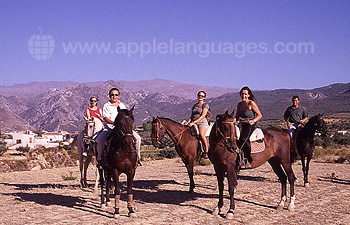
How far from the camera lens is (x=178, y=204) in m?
10.6

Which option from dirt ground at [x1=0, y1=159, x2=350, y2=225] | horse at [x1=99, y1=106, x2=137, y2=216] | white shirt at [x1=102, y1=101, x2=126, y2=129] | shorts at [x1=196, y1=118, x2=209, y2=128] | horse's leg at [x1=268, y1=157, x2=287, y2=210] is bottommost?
dirt ground at [x1=0, y1=159, x2=350, y2=225]

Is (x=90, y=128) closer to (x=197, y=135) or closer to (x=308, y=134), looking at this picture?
(x=197, y=135)

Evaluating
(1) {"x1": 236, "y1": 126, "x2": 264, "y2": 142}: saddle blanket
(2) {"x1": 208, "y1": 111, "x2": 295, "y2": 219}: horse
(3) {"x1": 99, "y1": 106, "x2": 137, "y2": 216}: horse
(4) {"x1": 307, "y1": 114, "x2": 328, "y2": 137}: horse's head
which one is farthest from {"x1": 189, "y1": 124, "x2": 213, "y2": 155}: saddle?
(4) {"x1": 307, "y1": 114, "x2": 328, "y2": 137}: horse's head

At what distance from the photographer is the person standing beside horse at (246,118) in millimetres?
9953

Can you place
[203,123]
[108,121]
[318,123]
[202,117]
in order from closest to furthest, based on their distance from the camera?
1. [108,121]
2. [202,117]
3. [203,123]
4. [318,123]

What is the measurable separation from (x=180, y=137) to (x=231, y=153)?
319cm

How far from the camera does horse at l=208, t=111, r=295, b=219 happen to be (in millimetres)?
9023

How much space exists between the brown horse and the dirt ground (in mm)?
1143

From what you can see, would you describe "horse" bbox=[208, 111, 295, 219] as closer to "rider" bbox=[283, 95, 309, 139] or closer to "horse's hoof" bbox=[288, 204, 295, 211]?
"horse's hoof" bbox=[288, 204, 295, 211]

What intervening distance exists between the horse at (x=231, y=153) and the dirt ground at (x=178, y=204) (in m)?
0.66

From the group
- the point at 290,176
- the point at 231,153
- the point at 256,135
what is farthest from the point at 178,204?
the point at 290,176

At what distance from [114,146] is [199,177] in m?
7.48

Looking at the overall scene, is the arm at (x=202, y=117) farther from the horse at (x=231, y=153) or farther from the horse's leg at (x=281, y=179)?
the horse's leg at (x=281, y=179)

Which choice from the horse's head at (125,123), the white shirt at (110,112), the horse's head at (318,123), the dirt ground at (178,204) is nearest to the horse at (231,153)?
the dirt ground at (178,204)
